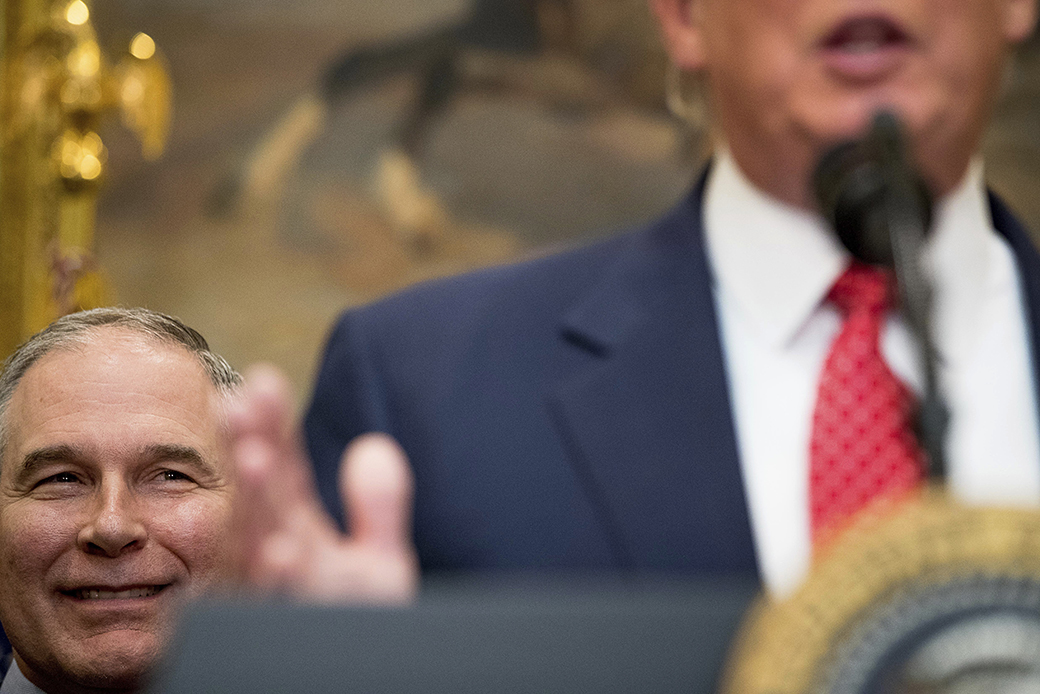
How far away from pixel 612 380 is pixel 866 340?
0.30 metres

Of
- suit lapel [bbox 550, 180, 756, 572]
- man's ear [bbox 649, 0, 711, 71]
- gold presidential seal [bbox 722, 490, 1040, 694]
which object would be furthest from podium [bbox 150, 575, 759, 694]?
man's ear [bbox 649, 0, 711, 71]

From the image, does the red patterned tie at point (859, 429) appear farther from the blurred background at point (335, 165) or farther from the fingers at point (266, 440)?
the blurred background at point (335, 165)

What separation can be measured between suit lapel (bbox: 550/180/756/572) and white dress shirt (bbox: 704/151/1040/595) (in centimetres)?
5

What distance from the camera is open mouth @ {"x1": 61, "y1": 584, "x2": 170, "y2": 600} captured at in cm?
201

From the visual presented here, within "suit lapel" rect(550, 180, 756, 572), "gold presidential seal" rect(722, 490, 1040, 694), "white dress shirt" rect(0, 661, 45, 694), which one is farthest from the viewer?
"white dress shirt" rect(0, 661, 45, 694)

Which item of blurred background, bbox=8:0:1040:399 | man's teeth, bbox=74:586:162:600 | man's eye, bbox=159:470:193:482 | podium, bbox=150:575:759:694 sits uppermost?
blurred background, bbox=8:0:1040:399

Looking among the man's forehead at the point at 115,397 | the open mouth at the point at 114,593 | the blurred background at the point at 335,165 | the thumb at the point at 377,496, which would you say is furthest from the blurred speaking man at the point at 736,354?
the blurred background at the point at 335,165

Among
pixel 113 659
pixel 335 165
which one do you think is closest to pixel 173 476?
pixel 113 659

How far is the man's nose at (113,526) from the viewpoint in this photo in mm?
1959

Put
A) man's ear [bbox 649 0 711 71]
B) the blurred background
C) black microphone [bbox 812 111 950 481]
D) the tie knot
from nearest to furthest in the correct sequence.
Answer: black microphone [bbox 812 111 950 481], the tie knot, man's ear [bbox 649 0 711 71], the blurred background

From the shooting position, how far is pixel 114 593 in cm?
201

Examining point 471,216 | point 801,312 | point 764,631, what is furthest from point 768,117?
point 471,216

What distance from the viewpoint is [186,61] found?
684 cm

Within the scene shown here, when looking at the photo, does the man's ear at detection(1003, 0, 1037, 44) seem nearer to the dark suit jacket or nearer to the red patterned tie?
the dark suit jacket
